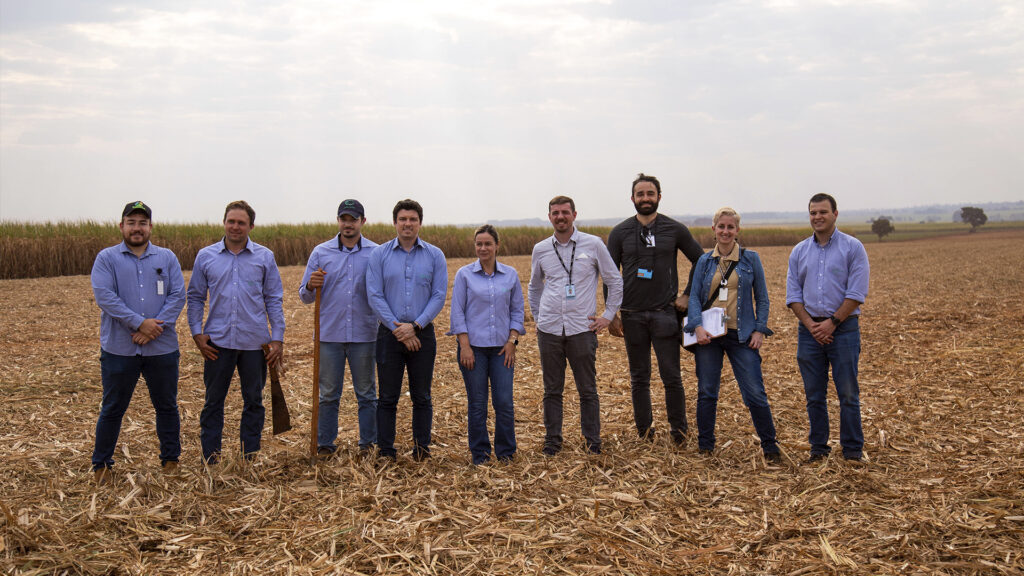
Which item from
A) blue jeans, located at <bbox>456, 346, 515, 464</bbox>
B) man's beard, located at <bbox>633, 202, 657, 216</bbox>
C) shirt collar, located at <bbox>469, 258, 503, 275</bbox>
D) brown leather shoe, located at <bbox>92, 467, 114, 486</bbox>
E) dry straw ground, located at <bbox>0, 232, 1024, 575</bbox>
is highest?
man's beard, located at <bbox>633, 202, 657, 216</bbox>

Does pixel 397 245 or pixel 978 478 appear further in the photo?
pixel 397 245

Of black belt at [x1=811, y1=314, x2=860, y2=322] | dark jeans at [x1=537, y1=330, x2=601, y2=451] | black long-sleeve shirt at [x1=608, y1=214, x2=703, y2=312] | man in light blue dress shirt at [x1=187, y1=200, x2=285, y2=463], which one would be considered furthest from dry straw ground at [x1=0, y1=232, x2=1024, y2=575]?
black long-sleeve shirt at [x1=608, y1=214, x2=703, y2=312]

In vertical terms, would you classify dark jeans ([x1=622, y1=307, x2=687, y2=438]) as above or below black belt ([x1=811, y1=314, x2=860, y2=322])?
below

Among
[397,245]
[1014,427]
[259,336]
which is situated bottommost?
[1014,427]

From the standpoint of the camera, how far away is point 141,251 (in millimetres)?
5309

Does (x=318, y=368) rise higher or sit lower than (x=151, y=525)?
higher

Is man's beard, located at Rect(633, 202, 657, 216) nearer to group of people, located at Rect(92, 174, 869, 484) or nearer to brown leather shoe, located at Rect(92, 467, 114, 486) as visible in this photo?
group of people, located at Rect(92, 174, 869, 484)

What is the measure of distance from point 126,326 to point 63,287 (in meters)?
14.6

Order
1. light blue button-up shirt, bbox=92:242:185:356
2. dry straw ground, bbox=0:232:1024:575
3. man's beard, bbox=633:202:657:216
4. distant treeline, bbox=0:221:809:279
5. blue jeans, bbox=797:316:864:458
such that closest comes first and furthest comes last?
dry straw ground, bbox=0:232:1024:575, light blue button-up shirt, bbox=92:242:185:356, blue jeans, bbox=797:316:864:458, man's beard, bbox=633:202:657:216, distant treeline, bbox=0:221:809:279

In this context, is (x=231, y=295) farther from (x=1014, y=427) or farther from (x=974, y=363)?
(x=974, y=363)

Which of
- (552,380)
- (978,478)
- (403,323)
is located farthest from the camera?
(552,380)

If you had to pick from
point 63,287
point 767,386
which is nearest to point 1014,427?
point 767,386

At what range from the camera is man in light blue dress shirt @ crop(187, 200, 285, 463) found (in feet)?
17.6

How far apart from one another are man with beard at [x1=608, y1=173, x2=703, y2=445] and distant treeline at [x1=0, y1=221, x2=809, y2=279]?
16488mm
